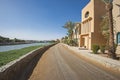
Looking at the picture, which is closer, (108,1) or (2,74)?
(2,74)

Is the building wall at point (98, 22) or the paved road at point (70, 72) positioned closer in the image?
the paved road at point (70, 72)

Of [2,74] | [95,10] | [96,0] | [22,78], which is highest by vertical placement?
[96,0]

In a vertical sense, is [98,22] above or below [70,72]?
above

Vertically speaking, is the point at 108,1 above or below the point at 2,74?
above

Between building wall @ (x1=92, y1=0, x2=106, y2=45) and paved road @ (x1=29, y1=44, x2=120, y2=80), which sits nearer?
paved road @ (x1=29, y1=44, x2=120, y2=80)

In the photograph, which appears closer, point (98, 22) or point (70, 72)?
point (70, 72)

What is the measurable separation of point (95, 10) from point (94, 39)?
6322 millimetres

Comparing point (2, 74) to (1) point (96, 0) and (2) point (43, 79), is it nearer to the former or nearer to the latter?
(2) point (43, 79)

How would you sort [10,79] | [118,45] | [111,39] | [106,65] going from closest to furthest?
[10,79], [106,65], [111,39], [118,45]

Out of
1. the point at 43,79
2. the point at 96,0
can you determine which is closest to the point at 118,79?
the point at 43,79

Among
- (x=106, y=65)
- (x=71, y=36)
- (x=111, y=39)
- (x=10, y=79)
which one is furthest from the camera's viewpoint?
(x=71, y=36)

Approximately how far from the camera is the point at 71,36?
71875 mm

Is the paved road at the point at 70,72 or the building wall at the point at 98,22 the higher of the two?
the building wall at the point at 98,22

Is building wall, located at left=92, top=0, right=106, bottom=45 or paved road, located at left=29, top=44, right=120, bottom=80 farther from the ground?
building wall, located at left=92, top=0, right=106, bottom=45
